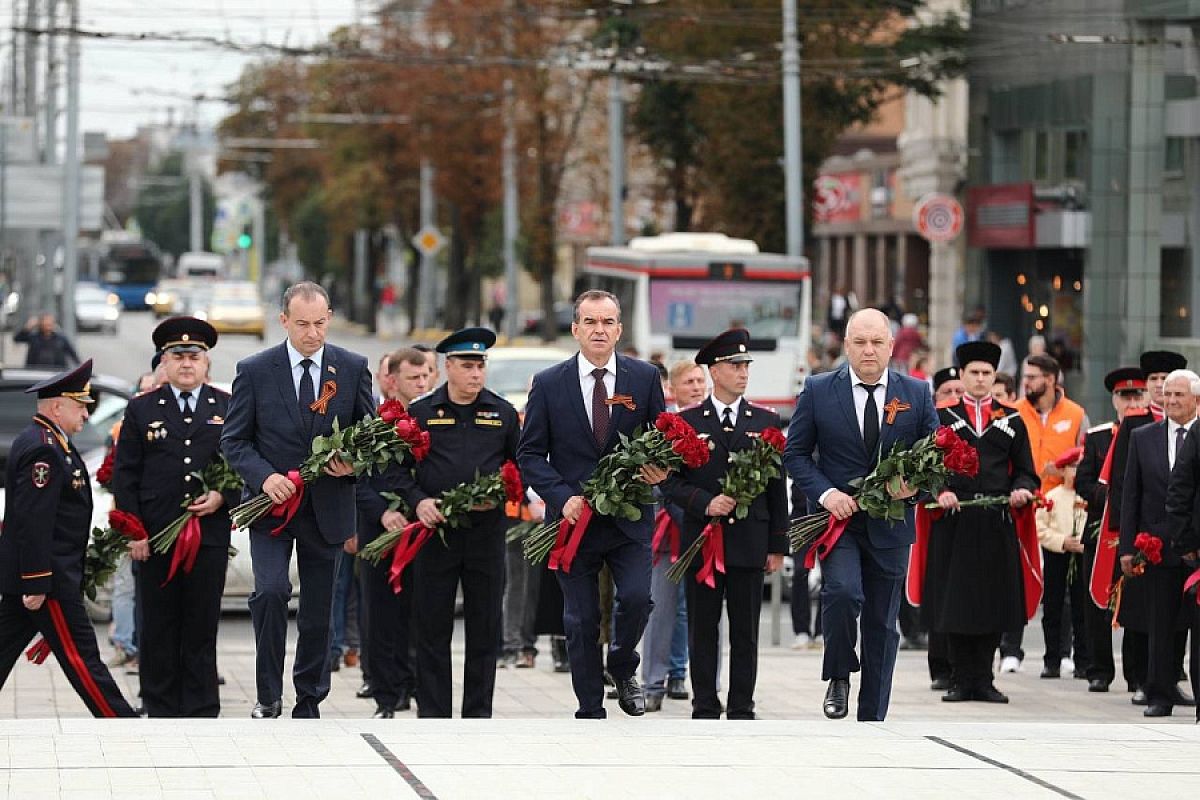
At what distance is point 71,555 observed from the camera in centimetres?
1055

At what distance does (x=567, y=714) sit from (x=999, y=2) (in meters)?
27.7

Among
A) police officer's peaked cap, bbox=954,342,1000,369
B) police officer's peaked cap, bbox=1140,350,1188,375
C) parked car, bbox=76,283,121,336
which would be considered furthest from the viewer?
parked car, bbox=76,283,121,336

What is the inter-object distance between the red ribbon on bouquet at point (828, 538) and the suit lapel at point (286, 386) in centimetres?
232

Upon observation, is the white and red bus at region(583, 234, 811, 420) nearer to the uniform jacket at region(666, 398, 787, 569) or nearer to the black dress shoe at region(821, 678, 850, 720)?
the uniform jacket at region(666, 398, 787, 569)

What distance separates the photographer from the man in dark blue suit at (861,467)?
10195 mm

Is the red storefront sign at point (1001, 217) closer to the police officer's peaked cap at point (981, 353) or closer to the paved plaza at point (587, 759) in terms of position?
the police officer's peaked cap at point (981, 353)

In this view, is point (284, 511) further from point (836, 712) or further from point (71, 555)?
point (836, 712)

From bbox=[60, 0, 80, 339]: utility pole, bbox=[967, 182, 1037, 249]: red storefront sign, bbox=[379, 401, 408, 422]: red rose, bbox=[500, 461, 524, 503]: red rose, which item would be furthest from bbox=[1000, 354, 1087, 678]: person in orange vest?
bbox=[60, 0, 80, 339]: utility pole

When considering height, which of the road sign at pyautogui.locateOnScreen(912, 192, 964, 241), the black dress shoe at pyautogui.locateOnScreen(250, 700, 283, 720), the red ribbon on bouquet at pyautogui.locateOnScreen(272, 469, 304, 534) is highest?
the road sign at pyautogui.locateOnScreen(912, 192, 964, 241)

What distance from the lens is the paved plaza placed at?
783 cm

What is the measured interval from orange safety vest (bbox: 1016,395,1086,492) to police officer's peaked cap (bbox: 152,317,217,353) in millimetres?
5551

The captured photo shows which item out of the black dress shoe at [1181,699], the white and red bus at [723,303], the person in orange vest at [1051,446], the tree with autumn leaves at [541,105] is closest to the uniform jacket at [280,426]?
the black dress shoe at [1181,699]

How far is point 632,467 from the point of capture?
384 inches

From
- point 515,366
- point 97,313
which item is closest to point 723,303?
point 515,366
